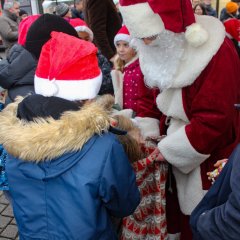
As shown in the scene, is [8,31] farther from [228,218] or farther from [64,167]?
[228,218]

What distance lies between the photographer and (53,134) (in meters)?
1.43

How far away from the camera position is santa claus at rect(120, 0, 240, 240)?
1701mm

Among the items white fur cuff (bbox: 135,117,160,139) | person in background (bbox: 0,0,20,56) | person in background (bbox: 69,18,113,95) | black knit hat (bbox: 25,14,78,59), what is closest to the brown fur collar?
white fur cuff (bbox: 135,117,160,139)

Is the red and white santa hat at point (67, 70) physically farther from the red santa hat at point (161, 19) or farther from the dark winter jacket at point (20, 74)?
the dark winter jacket at point (20, 74)

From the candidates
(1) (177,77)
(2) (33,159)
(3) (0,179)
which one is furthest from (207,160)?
(3) (0,179)

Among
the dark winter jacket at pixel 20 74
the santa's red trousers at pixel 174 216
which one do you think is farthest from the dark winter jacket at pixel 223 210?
the dark winter jacket at pixel 20 74

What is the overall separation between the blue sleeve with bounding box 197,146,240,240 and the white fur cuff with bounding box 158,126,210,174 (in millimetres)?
703

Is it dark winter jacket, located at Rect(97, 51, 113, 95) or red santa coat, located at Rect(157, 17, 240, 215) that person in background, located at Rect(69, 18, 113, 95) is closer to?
dark winter jacket, located at Rect(97, 51, 113, 95)

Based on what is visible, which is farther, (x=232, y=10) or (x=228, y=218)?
(x=232, y=10)

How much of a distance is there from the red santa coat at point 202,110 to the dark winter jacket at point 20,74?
0.91m

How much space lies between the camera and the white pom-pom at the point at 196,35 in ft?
5.49

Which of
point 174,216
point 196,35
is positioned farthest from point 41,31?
point 174,216

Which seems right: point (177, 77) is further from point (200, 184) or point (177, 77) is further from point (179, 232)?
point (179, 232)

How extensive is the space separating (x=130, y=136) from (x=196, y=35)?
0.61 m
